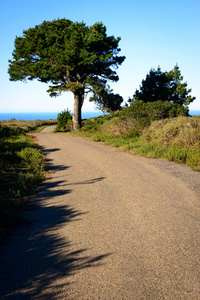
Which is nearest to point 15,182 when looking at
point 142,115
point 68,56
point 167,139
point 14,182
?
point 14,182

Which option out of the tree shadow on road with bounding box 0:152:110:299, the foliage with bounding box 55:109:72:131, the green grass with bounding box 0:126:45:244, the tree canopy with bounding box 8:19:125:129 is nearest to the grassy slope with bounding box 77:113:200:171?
the green grass with bounding box 0:126:45:244

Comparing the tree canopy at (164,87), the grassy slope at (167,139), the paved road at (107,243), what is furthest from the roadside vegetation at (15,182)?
the tree canopy at (164,87)

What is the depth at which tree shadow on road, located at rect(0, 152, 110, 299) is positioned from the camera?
9.96 feet

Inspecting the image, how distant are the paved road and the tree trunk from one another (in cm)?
2109

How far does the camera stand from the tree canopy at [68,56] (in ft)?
76.5

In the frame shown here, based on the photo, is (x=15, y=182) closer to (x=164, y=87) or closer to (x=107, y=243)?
(x=107, y=243)

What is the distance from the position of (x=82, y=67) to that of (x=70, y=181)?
2027 centimetres

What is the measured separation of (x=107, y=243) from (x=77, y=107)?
2505cm

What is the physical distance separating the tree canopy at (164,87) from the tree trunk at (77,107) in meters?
6.31

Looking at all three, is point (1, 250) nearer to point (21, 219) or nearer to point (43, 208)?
point (21, 219)

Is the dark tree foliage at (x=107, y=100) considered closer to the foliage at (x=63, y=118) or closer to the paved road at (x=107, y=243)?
the foliage at (x=63, y=118)

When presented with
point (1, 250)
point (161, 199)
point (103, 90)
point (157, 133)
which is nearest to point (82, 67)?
point (103, 90)

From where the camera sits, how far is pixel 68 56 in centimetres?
2316

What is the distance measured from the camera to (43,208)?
570 cm
